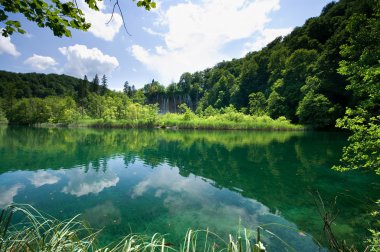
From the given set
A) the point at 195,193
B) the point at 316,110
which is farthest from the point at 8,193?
the point at 316,110

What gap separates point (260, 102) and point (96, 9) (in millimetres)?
55659

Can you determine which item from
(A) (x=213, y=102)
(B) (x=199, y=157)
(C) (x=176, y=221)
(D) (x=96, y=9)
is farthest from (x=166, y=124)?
(D) (x=96, y=9)

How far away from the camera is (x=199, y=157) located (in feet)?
56.0

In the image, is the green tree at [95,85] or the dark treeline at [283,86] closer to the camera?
the dark treeline at [283,86]

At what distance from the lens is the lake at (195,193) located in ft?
20.9

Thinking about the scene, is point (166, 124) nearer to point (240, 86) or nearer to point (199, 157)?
point (240, 86)

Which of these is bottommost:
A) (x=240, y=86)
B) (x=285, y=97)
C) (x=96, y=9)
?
(x=96, y=9)

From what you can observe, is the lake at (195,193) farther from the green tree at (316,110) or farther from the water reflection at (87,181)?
the green tree at (316,110)

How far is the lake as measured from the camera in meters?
6.37

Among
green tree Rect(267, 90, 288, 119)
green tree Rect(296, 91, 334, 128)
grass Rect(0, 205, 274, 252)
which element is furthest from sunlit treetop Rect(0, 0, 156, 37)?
green tree Rect(267, 90, 288, 119)

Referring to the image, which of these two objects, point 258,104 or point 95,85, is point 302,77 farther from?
point 95,85

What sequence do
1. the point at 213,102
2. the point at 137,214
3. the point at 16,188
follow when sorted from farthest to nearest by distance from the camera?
the point at 213,102
the point at 16,188
the point at 137,214

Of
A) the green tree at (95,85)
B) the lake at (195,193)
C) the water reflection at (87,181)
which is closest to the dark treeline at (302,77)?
the lake at (195,193)

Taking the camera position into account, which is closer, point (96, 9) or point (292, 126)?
point (96, 9)
